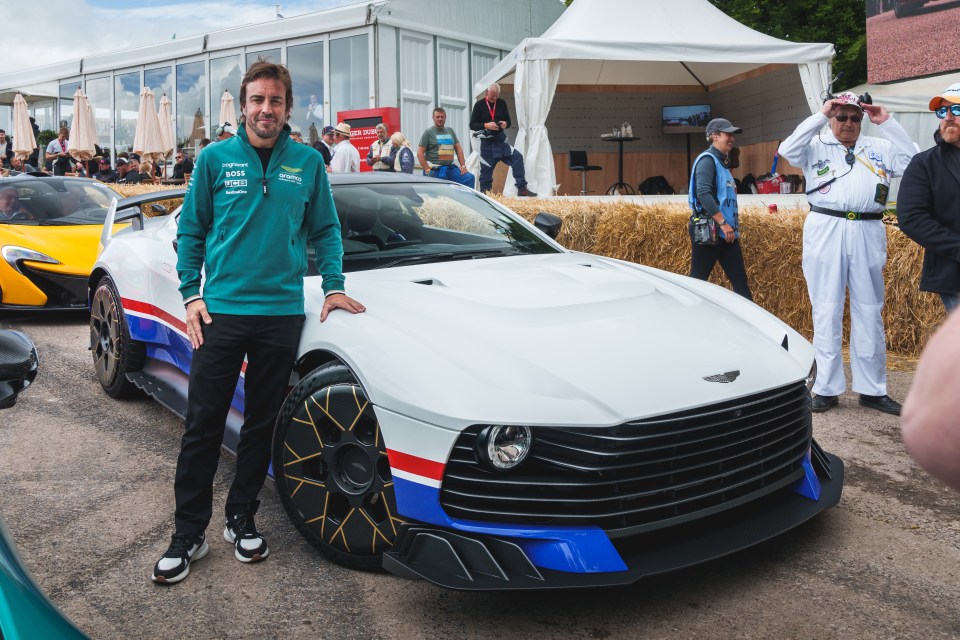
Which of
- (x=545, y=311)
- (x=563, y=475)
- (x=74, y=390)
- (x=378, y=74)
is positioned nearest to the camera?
(x=563, y=475)

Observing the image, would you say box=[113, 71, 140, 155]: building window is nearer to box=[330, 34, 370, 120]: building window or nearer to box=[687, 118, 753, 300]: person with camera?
box=[330, 34, 370, 120]: building window

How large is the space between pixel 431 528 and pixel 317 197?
4.47ft

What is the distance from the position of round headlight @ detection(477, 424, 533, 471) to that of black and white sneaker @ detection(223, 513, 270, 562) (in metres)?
1.10

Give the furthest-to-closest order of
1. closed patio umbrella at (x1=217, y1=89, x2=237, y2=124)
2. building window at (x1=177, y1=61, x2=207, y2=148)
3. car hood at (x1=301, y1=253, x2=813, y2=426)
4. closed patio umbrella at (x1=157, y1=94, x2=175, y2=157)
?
building window at (x1=177, y1=61, x2=207, y2=148), closed patio umbrella at (x1=157, y1=94, x2=175, y2=157), closed patio umbrella at (x1=217, y1=89, x2=237, y2=124), car hood at (x1=301, y1=253, x2=813, y2=426)

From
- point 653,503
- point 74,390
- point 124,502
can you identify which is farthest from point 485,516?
point 74,390

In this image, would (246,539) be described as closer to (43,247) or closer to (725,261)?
(725,261)

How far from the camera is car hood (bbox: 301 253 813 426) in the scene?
8.87 feet

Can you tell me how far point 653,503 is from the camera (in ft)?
8.99

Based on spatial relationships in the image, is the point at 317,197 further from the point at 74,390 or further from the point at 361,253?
the point at 74,390

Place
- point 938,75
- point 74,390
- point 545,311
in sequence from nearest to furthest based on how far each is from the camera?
point 545,311, point 74,390, point 938,75

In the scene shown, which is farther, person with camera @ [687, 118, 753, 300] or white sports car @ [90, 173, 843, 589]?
person with camera @ [687, 118, 753, 300]

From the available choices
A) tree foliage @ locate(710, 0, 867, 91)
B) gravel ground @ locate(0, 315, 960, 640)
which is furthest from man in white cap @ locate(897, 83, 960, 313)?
tree foliage @ locate(710, 0, 867, 91)

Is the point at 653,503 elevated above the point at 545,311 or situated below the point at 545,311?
below

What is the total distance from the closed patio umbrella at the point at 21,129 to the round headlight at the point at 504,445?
20887 mm
